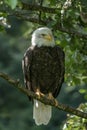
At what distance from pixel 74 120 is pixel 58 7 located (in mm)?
1313

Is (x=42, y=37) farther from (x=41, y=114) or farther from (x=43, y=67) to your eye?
(x=41, y=114)

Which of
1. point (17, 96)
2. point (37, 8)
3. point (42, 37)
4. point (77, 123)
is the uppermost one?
point (37, 8)

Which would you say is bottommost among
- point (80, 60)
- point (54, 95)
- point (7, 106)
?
point (7, 106)

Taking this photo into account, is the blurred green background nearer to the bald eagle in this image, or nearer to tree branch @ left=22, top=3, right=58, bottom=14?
the bald eagle

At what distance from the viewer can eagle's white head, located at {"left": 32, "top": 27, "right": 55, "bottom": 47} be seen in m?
11.6

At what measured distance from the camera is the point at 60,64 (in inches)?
452

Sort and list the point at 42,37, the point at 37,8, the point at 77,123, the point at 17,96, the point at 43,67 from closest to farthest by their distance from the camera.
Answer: the point at 37,8 → the point at 77,123 → the point at 43,67 → the point at 42,37 → the point at 17,96

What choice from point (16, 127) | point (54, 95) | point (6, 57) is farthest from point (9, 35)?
point (54, 95)

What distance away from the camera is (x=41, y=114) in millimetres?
11617

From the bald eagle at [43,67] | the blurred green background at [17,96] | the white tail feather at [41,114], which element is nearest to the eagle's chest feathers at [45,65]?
the bald eagle at [43,67]

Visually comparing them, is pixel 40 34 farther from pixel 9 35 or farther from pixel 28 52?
pixel 9 35

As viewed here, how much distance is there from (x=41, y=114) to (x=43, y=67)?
22.9 inches

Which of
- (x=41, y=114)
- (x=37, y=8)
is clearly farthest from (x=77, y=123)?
(x=37, y=8)

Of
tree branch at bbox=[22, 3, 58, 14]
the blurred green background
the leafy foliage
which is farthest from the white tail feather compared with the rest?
the blurred green background
